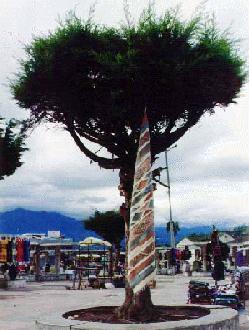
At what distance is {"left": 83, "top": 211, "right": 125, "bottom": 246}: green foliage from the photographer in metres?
54.4

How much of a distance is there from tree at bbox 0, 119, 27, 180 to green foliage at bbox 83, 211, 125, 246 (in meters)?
29.6

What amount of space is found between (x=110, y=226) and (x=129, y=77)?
Answer: 45734 mm

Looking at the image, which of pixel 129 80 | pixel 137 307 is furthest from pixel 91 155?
pixel 137 307

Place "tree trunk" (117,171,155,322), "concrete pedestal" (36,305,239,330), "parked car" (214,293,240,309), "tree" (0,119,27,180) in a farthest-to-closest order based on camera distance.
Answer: "tree" (0,119,27,180), "parked car" (214,293,240,309), "tree trunk" (117,171,155,322), "concrete pedestal" (36,305,239,330)

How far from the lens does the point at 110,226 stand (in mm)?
54719

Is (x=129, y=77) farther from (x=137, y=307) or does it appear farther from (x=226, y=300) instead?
(x=226, y=300)

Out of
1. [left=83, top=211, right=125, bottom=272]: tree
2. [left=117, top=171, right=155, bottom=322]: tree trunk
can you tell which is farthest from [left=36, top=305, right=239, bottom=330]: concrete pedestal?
[left=83, top=211, right=125, bottom=272]: tree

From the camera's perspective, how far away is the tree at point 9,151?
24094 millimetres

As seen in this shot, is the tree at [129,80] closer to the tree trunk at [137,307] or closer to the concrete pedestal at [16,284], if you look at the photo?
the tree trunk at [137,307]

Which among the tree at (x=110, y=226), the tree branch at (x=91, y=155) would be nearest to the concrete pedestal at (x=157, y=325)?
the tree branch at (x=91, y=155)

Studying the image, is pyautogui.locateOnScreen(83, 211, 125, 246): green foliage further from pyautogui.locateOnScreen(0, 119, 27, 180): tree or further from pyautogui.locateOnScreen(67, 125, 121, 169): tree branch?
pyautogui.locateOnScreen(67, 125, 121, 169): tree branch

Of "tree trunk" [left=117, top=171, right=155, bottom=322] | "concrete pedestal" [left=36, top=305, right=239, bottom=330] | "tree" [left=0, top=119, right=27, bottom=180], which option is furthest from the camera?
"tree" [left=0, top=119, right=27, bottom=180]

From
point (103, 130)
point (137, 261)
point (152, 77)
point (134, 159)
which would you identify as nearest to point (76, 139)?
point (103, 130)

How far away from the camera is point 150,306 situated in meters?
9.76
